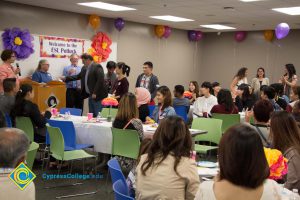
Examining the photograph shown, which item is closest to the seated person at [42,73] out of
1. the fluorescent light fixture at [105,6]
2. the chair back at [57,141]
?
the fluorescent light fixture at [105,6]

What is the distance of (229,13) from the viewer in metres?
9.14

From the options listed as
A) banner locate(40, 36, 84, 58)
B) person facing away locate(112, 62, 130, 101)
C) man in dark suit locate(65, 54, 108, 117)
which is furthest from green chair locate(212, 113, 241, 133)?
banner locate(40, 36, 84, 58)

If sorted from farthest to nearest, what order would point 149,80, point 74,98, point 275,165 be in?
point 74,98 → point 149,80 → point 275,165

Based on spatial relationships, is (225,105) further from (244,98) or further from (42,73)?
(42,73)

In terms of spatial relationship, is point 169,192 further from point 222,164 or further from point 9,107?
point 9,107

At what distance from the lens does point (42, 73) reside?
27.8ft

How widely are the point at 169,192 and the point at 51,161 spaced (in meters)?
3.75

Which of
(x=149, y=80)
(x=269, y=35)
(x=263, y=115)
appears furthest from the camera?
(x=269, y=35)

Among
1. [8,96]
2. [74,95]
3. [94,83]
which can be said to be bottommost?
[74,95]

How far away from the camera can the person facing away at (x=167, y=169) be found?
2.45 m

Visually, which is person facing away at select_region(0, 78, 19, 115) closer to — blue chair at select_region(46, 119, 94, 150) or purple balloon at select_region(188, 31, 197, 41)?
blue chair at select_region(46, 119, 94, 150)

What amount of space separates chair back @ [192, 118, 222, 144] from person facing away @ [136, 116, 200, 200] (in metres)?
3.03

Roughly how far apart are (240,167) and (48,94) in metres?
6.68

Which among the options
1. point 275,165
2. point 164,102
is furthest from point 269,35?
point 275,165
